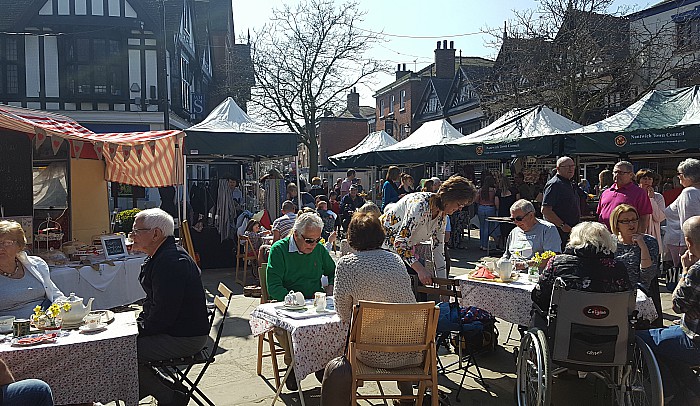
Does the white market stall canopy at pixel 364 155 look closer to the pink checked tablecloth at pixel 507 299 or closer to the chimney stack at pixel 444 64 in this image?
the pink checked tablecloth at pixel 507 299

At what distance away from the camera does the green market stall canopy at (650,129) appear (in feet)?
27.9

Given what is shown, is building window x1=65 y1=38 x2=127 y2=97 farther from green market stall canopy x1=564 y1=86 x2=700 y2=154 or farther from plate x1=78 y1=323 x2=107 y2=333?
plate x1=78 y1=323 x2=107 y2=333

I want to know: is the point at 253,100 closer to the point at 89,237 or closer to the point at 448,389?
the point at 89,237

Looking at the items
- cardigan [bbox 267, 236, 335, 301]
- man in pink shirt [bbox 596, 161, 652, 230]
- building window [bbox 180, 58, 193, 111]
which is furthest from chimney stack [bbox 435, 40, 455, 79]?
cardigan [bbox 267, 236, 335, 301]

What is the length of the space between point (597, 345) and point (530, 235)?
84.1 inches

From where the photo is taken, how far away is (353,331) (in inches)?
132

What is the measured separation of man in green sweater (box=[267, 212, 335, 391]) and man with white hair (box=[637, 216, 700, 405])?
232 cm

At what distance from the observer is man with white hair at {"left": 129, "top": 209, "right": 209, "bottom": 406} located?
3.64 meters

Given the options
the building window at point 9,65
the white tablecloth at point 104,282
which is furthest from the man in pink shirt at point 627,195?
the building window at point 9,65

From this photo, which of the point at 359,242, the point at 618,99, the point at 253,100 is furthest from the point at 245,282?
the point at 253,100

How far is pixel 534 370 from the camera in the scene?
3.84m

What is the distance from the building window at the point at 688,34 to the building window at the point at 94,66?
53.8 feet

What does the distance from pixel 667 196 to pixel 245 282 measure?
6508 millimetres

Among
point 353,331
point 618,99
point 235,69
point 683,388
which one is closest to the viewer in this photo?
point 353,331
